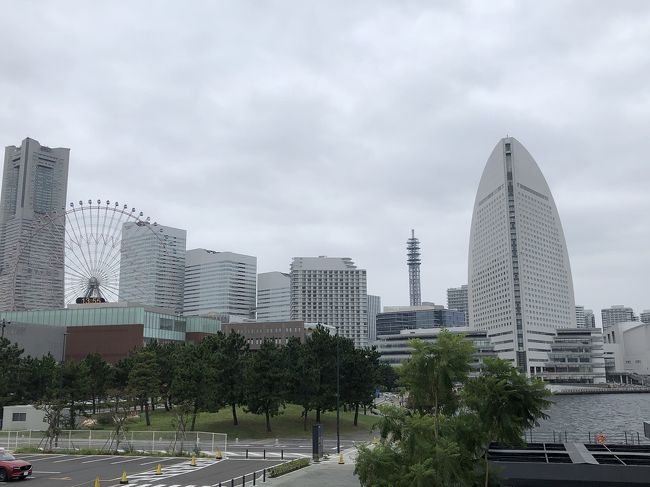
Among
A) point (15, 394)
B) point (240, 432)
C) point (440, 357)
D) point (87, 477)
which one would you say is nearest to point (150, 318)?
point (15, 394)

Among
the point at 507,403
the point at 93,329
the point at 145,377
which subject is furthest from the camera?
the point at 93,329

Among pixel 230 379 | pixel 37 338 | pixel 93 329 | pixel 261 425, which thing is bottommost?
pixel 261 425

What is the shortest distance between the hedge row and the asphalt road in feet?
4.35

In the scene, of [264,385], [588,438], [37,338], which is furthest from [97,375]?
[588,438]

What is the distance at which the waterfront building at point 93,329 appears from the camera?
405ft

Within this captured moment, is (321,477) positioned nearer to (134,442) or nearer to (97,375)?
(134,442)

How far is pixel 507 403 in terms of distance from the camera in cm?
2114

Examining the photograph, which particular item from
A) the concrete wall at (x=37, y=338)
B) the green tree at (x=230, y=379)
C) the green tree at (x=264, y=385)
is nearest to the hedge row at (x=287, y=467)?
the green tree at (x=264, y=385)

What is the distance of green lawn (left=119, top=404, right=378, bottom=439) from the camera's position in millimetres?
69812

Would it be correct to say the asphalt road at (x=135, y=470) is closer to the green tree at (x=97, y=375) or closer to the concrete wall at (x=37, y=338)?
the green tree at (x=97, y=375)

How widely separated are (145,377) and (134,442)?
20.0m

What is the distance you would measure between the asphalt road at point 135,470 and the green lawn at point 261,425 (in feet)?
66.8

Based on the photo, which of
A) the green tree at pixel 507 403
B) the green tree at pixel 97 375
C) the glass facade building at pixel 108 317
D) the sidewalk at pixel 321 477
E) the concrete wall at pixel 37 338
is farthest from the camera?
the glass facade building at pixel 108 317

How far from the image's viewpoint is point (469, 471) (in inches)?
799
